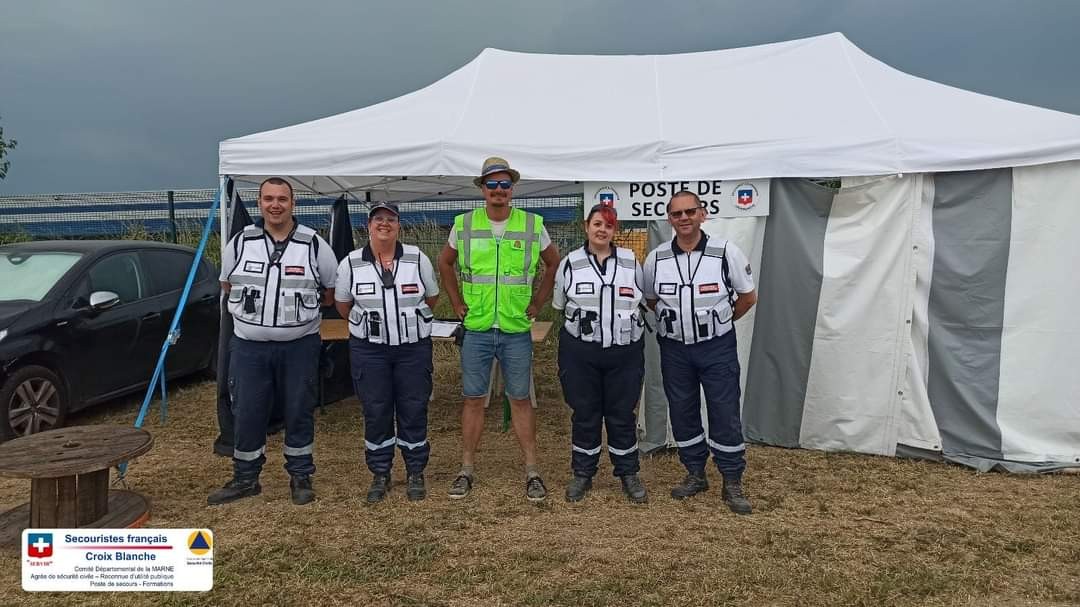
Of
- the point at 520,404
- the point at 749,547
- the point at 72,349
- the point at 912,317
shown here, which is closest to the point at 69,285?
the point at 72,349

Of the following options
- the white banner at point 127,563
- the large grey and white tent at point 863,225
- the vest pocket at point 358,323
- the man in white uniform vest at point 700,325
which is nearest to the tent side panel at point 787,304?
the large grey and white tent at point 863,225

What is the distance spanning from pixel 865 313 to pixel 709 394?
1.48 m

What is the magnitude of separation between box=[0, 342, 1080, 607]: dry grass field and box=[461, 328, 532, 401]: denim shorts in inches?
26.3

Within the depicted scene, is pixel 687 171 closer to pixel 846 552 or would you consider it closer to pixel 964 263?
pixel 964 263

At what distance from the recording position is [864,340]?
4719 mm

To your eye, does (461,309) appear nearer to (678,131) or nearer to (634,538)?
(634,538)

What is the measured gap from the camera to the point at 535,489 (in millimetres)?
4129

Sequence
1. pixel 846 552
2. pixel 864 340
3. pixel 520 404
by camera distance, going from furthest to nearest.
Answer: pixel 864 340 → pixel 520 404 → pixel 846 552

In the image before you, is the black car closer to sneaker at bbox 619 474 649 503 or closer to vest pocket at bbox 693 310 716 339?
sneaker at bbox 619 474 649 503

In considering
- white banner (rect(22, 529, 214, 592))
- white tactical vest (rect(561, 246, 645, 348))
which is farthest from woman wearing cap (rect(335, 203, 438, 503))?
white banner (rect(22, 529, 214, 592))

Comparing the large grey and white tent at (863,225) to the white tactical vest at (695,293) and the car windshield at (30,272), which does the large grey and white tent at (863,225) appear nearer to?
the white tactical vest at (695,293)

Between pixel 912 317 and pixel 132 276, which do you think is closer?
Answer: pixel 912 317

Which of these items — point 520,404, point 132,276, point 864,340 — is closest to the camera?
point 520,404

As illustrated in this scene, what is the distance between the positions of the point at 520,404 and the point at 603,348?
2.08ft
